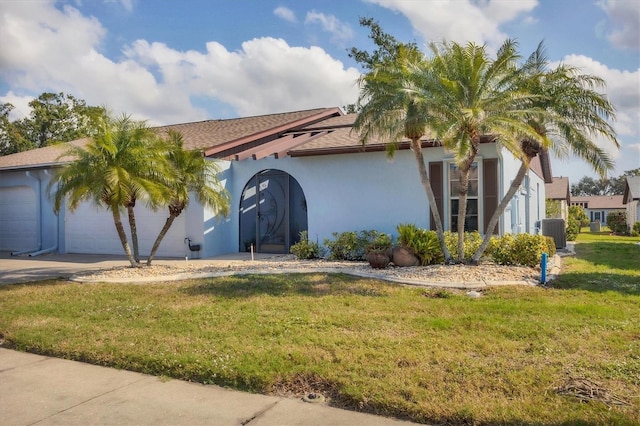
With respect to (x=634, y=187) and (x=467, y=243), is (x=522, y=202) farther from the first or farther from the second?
(x=634, y=187)

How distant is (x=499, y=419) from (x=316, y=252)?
10520 mm

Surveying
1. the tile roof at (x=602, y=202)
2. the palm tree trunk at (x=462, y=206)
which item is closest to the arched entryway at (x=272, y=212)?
the palm tree trunk at (x=462, y=206)

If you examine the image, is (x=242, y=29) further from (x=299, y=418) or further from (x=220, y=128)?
(x=299, y=418)

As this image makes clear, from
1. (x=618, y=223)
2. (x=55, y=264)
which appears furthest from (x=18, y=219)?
(x=618, y=223)

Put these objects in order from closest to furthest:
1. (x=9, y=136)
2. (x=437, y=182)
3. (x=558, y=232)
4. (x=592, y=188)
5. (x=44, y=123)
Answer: (x=437, y=182) < (x=558, y=232) < (x=9, y=136) < (x=44, y=123) < (x=592, y=188)

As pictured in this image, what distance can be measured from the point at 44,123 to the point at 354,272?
34401mm

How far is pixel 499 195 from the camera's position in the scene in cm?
1267

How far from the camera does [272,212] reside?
629 inches

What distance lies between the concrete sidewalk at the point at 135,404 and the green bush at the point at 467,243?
831 cm

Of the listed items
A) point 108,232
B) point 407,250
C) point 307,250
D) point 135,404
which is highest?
point 108,232

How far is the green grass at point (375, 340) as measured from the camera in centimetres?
404

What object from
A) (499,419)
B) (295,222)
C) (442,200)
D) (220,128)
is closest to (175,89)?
(220,128)

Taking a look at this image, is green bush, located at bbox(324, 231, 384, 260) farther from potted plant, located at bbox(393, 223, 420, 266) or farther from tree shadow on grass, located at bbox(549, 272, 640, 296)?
tree shadow on grass, located at bbox(549, 272, 640, 296)

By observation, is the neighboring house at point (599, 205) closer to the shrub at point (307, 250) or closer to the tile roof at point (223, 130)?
the tile roof at point (223, 130)
